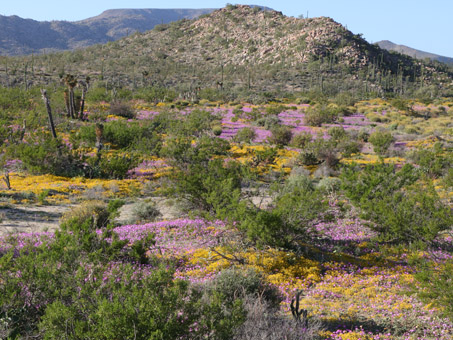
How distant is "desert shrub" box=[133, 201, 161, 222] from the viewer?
11.4m

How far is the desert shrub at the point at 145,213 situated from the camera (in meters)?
11.4

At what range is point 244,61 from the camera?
8175cm

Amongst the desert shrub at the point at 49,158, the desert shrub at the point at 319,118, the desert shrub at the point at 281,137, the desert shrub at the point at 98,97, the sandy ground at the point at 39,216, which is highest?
the desert shrub at the point at 98,97

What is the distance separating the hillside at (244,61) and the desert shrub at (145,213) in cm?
4476

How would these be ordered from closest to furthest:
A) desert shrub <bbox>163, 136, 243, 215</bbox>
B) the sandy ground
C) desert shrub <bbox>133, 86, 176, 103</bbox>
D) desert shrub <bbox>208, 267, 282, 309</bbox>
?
desert shrub <bbox>208, 267, 282, 309</bbox> → desert shrub <bbox>163, 136, 243, 215</bbox> → the sandy ground → desert shrub <bbox>133, 86, 176, 103</bbox>

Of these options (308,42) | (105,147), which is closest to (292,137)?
(105,147)

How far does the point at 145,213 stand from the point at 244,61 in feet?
248

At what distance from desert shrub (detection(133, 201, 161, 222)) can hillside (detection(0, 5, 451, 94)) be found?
44.8 m

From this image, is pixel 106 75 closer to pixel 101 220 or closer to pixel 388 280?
pixel 101 220

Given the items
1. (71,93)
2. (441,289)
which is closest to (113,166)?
(441,289)

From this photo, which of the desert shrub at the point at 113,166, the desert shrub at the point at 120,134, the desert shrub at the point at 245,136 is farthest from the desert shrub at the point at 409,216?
the desert shrub at the point at 120,134

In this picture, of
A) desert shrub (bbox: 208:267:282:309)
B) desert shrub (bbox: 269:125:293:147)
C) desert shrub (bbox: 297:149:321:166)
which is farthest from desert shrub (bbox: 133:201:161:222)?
desert shrub (bbox: 269:125:293:147)

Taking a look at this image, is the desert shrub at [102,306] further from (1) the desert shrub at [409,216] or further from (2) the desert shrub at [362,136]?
(2) the desert shrub at [362,136]

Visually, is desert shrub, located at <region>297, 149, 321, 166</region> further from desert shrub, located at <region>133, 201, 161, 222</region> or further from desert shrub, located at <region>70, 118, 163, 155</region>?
desert shrub, located at <region>133, 201, 161, 222</region>
